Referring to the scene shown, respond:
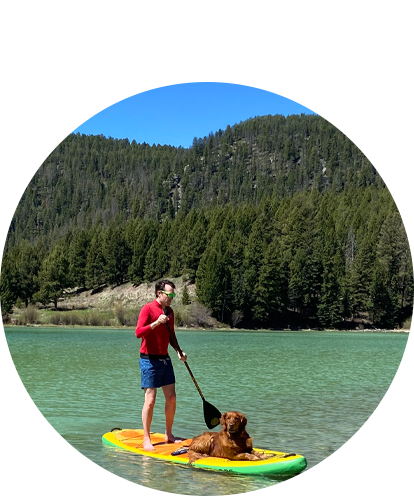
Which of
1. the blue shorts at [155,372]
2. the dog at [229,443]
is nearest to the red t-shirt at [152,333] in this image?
the blue shorts at [155,372]

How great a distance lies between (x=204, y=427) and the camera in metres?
12.8

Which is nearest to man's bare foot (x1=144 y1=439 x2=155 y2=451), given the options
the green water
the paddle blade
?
the green water

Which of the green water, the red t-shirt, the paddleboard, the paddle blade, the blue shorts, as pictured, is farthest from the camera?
the paddle blade

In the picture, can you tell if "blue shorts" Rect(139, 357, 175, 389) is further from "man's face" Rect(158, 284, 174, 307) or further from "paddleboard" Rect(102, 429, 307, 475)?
"paddleboard" Rect(102, 429, 307, 475)

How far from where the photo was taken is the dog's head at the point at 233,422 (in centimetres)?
892

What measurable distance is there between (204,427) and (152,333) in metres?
3.76

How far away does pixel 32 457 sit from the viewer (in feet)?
33.0

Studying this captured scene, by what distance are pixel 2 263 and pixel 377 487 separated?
99.7 metres

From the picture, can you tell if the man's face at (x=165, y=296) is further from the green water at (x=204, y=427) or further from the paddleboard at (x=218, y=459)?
the green water at (x=204, y=427)

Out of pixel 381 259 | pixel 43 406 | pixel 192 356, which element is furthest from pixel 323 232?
pixel 43 406

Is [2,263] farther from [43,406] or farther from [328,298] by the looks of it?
[43,406]

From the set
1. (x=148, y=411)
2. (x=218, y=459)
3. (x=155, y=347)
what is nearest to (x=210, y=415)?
(x=148, y=411)

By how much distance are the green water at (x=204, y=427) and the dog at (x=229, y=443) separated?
309 millimetres

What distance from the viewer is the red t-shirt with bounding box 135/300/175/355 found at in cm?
969
